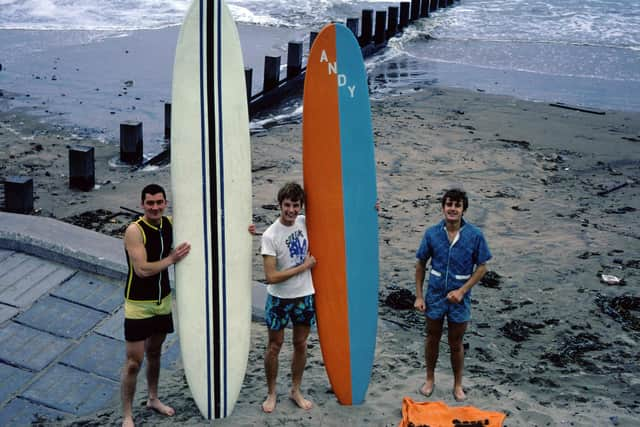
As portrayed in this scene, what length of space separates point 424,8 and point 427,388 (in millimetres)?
16398

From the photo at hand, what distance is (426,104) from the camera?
36.3 ft

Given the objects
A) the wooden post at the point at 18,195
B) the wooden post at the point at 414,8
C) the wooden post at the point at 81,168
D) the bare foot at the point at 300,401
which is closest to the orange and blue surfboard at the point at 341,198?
the bare foot at the point at 300,401

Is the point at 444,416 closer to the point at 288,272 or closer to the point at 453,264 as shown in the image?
the point at 453,264

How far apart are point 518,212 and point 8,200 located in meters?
4.65

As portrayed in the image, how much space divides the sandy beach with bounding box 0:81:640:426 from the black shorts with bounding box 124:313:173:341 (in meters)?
0.50

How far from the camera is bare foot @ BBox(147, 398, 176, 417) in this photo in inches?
153

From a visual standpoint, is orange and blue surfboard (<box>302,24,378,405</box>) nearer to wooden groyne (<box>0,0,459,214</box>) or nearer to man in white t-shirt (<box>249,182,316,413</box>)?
man in white t-shirt (<box>249,182,316,413</box>)

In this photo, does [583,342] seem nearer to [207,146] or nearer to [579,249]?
[579,249]

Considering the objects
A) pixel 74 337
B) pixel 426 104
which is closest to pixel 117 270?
pixel 74 337

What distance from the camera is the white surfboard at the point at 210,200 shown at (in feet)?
13.0

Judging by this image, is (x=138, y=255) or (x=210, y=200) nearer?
(x=138, y=255)

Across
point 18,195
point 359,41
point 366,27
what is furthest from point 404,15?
point 18,195

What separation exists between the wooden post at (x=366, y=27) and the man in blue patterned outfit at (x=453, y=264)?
1184 cm

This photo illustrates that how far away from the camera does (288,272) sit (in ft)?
12.1
